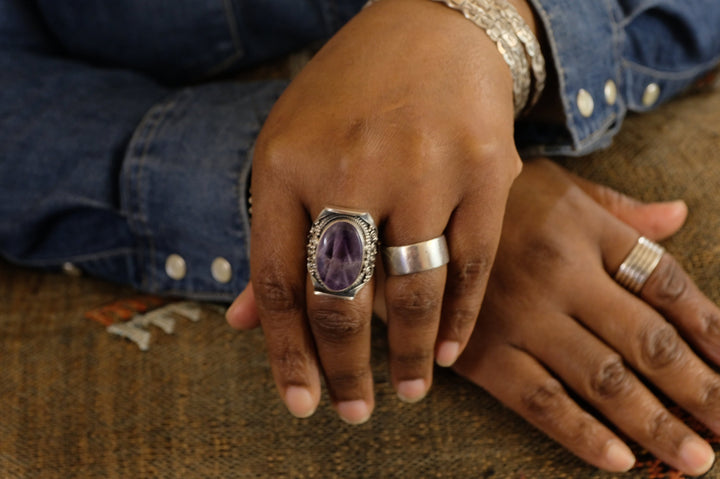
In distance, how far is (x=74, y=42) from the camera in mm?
861

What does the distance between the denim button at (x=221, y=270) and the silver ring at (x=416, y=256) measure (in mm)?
257

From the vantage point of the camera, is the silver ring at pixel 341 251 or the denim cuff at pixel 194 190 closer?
the silver ring at pixel 341 251

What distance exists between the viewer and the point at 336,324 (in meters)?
0.48

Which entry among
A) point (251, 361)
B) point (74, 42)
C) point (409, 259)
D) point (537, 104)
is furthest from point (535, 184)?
point (74, 42)

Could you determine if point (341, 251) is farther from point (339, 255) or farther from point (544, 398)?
point (544, 398)

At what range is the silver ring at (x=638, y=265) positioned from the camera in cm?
60

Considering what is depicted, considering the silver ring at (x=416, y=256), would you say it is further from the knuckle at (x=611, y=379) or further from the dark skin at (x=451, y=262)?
the knuckle at (x=611, y=379)

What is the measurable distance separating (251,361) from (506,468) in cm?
27

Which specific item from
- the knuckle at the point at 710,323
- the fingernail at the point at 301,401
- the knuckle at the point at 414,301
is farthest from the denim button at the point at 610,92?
the fingernail at the point at 301,401

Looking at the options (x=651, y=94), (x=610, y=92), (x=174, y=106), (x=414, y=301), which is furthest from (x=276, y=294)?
(x=651, y=94)

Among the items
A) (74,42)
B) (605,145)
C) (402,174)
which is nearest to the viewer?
(402,174)

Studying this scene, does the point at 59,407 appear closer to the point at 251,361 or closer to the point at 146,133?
the point at 251,361

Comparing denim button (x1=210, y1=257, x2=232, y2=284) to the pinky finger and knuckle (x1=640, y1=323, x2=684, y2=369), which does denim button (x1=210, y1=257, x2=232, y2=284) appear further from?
knuckle (x1=640, y1=323, x2=684, y2=369)

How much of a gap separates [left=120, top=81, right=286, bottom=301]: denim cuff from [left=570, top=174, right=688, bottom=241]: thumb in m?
0.40
